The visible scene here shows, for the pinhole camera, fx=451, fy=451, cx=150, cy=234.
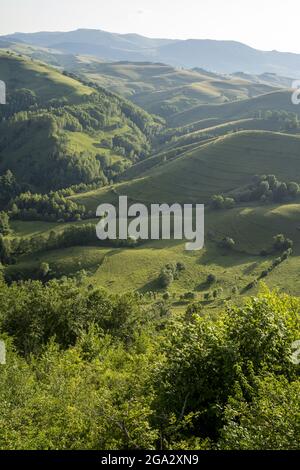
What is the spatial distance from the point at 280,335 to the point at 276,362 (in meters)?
2.28

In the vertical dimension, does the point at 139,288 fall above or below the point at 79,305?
below

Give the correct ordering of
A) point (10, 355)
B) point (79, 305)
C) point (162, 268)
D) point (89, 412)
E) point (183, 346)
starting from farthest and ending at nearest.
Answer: point (162, 268) < point (79, 305) < point (10, 355) < point (183, 346) < point (89, 412)

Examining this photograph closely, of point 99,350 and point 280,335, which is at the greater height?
point 280,335

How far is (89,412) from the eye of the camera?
32312mm

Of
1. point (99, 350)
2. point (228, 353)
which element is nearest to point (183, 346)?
point (228, 353)

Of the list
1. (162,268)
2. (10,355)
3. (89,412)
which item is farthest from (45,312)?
(162,268)

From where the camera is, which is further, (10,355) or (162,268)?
(162,268)

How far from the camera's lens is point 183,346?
124 feet

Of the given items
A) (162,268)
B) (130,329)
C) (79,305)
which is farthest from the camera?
(162,268)

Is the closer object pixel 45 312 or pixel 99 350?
pixel 99 350

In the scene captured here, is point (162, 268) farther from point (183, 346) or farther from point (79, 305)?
point (183, 346)

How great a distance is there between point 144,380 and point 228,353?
293 inches

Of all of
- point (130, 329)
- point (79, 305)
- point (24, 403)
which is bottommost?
point (130, 329)

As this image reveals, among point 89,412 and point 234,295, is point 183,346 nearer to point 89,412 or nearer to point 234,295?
point 89,412
